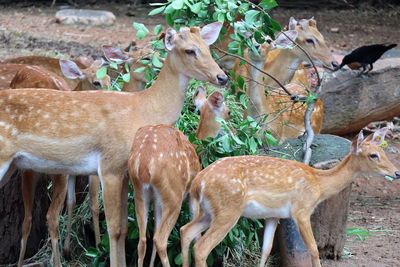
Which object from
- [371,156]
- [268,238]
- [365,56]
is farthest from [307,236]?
[365,56]

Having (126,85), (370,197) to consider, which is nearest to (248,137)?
(126,85)

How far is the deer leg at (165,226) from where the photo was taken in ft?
19.0

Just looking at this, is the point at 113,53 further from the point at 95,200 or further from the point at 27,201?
the point at 27,201

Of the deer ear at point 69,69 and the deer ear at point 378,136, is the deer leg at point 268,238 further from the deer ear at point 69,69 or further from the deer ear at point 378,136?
the deer ear at point 69,69

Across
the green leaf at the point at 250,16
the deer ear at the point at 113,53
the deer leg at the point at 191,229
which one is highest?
the green leaf at the point at 250,16

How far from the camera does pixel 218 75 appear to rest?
5.99 metres

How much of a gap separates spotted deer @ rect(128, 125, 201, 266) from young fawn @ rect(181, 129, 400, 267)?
0.45ft

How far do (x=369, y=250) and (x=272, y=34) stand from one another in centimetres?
167

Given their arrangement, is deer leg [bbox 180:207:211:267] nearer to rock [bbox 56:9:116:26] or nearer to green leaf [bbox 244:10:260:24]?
green leaf [bbox 244:10:260:24]

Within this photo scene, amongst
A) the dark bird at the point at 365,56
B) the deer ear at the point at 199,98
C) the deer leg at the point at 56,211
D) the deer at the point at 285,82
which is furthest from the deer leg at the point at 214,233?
the dark bird at the point at 365,56

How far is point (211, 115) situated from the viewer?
6.81 metres

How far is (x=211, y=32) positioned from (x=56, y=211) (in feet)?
4.76

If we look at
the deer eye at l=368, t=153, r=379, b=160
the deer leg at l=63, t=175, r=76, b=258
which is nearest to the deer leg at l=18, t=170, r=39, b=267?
the deer leg at l=63, t=175, r=76, b=258

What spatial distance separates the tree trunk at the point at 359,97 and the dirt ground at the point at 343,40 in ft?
1.59
